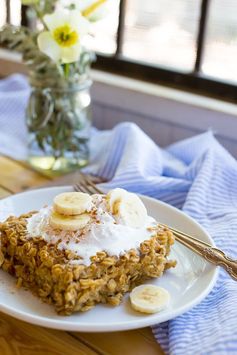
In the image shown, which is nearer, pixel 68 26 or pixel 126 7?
pixel 68 26

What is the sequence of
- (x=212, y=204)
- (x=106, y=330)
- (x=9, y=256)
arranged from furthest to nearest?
(x=212, y=204), (x=9, y=256), (x=106, y=330)

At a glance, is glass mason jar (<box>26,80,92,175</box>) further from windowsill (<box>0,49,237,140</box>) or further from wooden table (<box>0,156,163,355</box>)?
wooden table (<box>0,156,163,355</box>)

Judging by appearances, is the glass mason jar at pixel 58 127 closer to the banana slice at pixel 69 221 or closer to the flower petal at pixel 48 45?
the flower petal at pixel 48 45

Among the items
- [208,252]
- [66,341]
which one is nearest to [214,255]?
[208,252]

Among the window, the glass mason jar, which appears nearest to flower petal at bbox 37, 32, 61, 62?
the glass mason jar

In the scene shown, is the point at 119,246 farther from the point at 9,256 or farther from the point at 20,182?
the point at 20,182

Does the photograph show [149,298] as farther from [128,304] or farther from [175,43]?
[175,43]

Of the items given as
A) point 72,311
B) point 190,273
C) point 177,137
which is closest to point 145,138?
point 177,137
